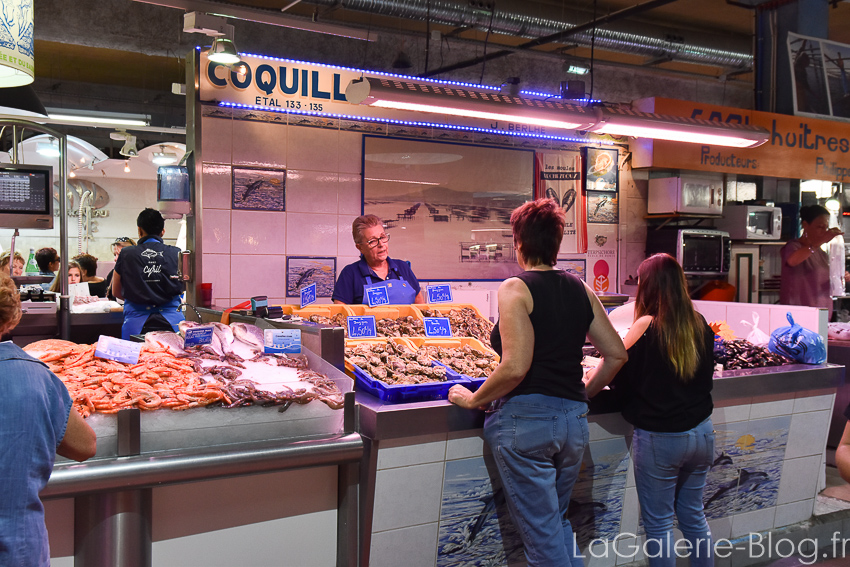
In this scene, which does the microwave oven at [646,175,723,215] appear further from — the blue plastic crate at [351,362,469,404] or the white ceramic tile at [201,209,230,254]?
Answer: the blue plastic crate at [351,362,469,404]

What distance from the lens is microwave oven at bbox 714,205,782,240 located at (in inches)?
281

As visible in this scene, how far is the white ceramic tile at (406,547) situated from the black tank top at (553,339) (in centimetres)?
73

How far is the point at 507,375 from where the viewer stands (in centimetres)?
241

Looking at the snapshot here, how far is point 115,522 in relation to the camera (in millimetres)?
2043

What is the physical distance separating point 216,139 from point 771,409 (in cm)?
437

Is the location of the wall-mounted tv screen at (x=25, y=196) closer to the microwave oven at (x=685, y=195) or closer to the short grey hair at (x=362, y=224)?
the short grey hair at (x=362, y=224)

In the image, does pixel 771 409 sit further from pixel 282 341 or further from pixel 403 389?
pixel 282 341

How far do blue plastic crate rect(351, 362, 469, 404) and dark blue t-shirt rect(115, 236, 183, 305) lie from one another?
3089 millimetres

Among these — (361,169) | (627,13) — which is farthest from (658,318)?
(627,13)

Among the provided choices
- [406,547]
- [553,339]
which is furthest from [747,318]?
[406,547]

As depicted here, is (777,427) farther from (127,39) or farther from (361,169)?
(127,39)

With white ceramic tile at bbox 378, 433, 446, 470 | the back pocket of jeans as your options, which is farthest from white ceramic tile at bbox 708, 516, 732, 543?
white ceramic tile at bbox 378, 433, 446, 470

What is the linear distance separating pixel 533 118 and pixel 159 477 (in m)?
3.51

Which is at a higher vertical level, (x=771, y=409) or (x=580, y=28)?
(x=580, y=28)
